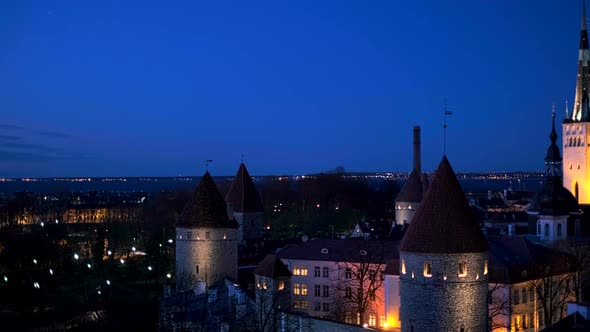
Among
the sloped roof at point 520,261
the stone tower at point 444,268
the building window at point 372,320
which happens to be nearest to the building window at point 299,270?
the building window at point 372,320

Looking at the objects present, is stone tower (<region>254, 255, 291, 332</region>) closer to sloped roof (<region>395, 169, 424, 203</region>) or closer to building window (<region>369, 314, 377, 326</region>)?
building window (<region>369, 314, 377, 326</region>)

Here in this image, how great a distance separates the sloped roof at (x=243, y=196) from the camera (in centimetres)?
6412

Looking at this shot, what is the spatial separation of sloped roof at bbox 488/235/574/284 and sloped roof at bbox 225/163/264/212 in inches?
954

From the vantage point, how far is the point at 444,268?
1292 inches

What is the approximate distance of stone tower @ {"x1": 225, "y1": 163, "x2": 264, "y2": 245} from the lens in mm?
63781

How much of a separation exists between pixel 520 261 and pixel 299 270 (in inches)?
576

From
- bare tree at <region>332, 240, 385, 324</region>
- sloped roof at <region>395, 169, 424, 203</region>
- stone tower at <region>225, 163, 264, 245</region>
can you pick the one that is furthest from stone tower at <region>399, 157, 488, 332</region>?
sloped roof at <region>395, 169, 424, 203</region>

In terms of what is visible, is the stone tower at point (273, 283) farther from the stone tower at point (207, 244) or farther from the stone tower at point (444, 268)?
the stone tower at point (207, 244)

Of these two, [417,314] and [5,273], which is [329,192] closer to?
[5,273]

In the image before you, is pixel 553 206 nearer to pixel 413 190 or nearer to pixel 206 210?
pixel 413 190

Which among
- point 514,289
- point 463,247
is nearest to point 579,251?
point 514,289

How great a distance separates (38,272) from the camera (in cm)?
6725

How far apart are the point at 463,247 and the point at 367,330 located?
5355 mm

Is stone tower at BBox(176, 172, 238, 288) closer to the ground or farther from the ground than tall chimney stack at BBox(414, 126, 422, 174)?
closer to the ground
